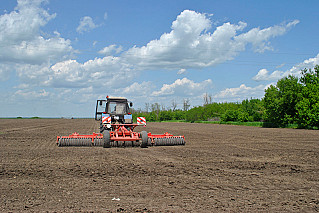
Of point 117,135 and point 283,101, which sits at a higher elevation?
point 283,101

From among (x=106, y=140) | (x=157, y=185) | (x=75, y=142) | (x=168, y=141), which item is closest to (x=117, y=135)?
(x=106, y=140)

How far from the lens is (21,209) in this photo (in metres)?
4.84

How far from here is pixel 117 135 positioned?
14.3 meters

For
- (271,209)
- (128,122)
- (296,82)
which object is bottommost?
(271,209)

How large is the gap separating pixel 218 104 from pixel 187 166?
270ft

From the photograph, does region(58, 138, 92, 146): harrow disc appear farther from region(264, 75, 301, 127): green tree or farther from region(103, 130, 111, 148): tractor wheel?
region(264, 75, 301, 127): green tree

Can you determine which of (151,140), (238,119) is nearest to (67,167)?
(151,140)

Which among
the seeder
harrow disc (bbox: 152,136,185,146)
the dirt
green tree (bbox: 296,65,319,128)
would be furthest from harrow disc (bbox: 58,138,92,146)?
green tree (bbox: 296,65,319,128)

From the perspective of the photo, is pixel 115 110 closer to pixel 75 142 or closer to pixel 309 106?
pixel 75 142

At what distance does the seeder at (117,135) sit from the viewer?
14.3 metres

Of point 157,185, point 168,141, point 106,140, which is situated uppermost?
point 106,140

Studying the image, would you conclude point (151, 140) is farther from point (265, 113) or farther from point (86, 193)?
point (265, 113)

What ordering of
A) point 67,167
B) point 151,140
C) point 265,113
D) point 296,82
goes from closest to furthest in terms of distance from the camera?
1. point 67,167
2. point 151,140
3. point 296,82
4. point 265,113

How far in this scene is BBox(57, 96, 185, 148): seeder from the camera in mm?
14292
